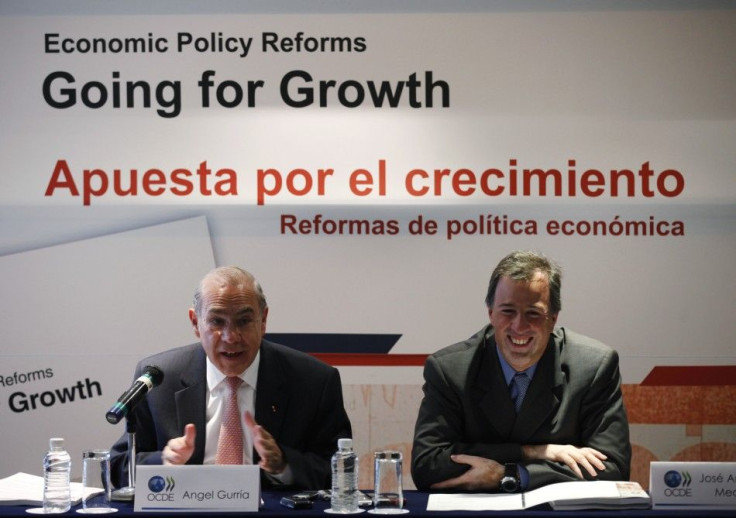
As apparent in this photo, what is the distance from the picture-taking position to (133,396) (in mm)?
3246

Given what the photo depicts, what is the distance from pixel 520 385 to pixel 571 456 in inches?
14.3

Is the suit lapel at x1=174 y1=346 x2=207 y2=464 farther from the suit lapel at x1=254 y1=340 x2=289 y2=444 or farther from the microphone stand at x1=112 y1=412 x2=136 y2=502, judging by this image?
the microphone stand at x1=112 y1=412 x2=136 y2=502

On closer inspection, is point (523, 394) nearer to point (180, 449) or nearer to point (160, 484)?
point (180, 449)

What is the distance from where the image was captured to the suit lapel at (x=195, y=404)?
389 centimetres

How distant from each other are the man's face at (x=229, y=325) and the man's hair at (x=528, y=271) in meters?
0.88

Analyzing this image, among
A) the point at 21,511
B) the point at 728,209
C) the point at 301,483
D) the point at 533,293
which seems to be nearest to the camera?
the point at 21,511

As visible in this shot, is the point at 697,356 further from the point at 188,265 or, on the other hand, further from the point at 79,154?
the point at 79,154

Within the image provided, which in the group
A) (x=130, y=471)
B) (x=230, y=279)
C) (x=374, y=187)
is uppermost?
(x=374, y=187)

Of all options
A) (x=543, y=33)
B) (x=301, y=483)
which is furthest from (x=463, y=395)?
(x=543, y=33)

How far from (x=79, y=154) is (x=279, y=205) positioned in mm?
971

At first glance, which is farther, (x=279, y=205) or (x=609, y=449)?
(x=279, y=205)

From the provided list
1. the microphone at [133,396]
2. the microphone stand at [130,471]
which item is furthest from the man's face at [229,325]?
the microphone stand at [130,471]

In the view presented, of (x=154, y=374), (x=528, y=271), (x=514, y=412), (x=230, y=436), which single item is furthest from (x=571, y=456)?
(x=154, y=374)

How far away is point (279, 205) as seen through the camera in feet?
16.8
